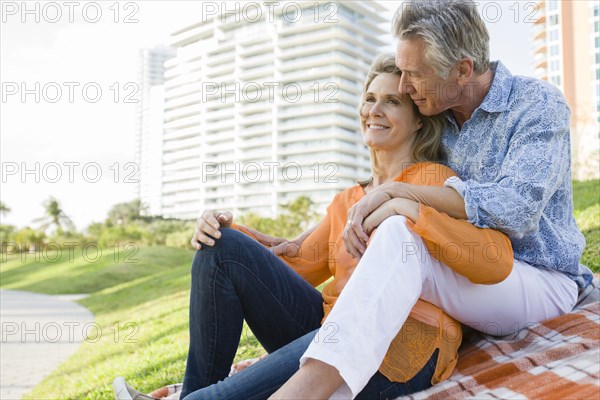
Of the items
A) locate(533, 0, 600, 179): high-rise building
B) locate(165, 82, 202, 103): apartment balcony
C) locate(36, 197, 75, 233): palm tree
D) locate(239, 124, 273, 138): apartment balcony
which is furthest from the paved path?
locate(165, 82, 202, 103): apartment balcony

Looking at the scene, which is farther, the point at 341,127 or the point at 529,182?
the point at 341,127

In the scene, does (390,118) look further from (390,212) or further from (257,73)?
(257,73)

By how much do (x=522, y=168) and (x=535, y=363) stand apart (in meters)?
0.48

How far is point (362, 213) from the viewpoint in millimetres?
1431

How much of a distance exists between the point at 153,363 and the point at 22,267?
60.7 feet

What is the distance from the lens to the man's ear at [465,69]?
1605mm

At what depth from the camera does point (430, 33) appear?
1.55m

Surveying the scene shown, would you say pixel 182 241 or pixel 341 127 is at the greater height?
pixel 341 127

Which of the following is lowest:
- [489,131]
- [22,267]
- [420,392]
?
[22,267]

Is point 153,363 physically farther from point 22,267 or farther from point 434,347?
point 22,267

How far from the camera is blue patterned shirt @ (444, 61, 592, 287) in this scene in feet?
4.42

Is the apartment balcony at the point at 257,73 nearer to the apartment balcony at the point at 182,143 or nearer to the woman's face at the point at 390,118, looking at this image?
the apartment balcony at the point at 182,143

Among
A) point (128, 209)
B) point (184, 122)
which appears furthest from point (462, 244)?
point (184, 122)

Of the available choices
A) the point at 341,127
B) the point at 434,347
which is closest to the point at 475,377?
the point at 434,347
